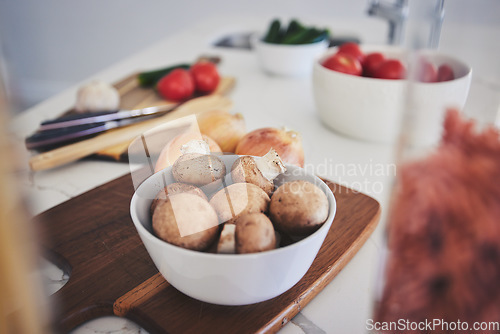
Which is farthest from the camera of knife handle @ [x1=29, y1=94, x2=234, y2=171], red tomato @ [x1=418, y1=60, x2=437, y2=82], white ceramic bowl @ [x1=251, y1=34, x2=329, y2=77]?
white ceramic bowl @ [x1=251, y1=34, x2=329, y2=77]

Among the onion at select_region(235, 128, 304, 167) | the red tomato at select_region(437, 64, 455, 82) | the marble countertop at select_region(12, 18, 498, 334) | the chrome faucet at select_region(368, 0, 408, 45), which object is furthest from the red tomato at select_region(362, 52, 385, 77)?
the red tomato at select_region(437, 64, 455, 82)

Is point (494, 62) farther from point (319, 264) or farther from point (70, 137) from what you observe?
point (70, 137)

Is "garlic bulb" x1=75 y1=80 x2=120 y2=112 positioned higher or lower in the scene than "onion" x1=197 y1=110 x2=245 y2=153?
lower

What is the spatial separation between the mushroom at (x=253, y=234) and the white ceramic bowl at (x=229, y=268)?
1 cm

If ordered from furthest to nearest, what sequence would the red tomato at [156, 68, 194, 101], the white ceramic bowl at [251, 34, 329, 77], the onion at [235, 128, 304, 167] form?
the white ceramic bowl at [251, 34, 329, 77]
the red tomato at [156, 68, 194, 101]
the onion at [235, 128, 304, 167]

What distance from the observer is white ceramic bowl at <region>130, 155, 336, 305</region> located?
1.01ft

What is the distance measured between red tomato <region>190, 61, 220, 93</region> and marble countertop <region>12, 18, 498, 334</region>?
0.06 m

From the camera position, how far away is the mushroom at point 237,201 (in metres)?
0.35

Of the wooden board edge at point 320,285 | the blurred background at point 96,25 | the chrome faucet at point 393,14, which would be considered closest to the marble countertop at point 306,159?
the wooden board edge at point 320,285

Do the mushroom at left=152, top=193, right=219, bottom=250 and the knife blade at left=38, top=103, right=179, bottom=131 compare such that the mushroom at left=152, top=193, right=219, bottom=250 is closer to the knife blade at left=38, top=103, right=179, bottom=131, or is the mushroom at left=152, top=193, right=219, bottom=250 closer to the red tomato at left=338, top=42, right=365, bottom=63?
the knife blade at left=38, top=103, right=179, bottom=131

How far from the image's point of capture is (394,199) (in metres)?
0.23

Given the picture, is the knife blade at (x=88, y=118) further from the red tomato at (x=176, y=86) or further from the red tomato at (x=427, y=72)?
the red tomato at (x=427, y=72)

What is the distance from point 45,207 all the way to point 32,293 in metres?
0.46

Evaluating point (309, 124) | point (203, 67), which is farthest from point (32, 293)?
point (203, 67)
